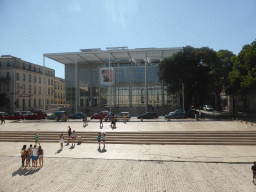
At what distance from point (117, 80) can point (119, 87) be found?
2131mm

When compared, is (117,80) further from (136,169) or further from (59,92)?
(136,169)

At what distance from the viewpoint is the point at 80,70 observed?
182ft

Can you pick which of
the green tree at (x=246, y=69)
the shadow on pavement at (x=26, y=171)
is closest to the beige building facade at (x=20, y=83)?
the shadow on pavement at (x=26, y=171)

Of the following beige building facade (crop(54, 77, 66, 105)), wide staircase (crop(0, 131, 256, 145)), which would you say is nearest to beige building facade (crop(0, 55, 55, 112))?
beige building facade (crop(54, 77, 66, 105))

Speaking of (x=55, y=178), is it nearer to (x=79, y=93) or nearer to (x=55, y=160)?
(x=55, y=160)

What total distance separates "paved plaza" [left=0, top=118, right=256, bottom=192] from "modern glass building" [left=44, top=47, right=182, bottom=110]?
31.3 m

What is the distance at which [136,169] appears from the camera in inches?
443

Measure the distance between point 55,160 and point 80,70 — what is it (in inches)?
1779

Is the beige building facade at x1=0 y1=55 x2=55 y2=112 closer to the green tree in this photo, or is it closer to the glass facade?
the glass facade

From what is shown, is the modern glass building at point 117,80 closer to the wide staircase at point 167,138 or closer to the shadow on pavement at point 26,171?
the wide staircase at point 167,138

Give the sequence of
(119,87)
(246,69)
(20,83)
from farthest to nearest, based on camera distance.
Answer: (20,83), (119,87), (246,69)

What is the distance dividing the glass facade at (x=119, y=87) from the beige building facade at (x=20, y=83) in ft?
38.3

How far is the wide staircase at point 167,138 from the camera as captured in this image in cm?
1716

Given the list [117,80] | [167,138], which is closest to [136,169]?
[167,138]
